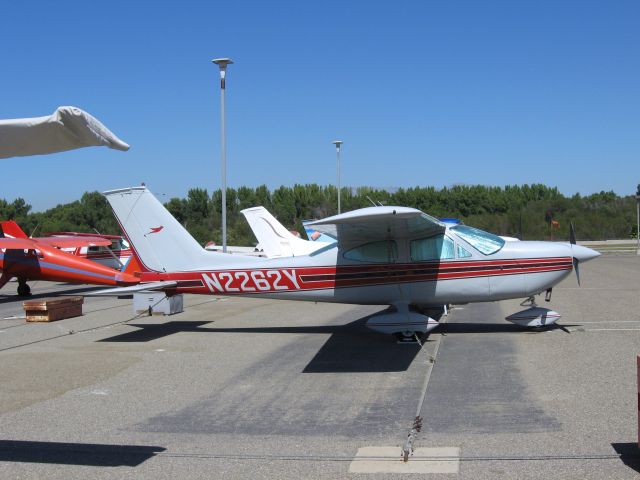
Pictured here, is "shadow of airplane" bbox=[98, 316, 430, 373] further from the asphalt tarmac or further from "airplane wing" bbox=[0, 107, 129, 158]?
"airplane wing" bbox=[0, 107, 129, 158]

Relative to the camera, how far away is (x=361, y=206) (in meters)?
71.9

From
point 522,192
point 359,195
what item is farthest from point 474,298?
point 522,192

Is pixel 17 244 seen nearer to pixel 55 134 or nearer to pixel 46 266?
pixel 46 266

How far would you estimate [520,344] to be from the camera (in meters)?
10.1

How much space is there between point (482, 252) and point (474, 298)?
80cm

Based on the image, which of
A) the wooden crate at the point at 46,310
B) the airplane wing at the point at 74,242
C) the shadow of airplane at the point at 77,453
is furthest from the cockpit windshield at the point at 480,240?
the airplane wing at the point at 74,242

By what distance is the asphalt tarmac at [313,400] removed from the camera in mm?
5102

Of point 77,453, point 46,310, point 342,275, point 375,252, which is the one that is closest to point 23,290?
point 46,310

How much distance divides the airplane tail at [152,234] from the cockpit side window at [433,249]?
3871 mm

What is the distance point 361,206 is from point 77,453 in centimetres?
6697

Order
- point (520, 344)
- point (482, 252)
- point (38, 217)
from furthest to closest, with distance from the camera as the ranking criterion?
point (38, 217) → point (482, 252) → point (520, 344)

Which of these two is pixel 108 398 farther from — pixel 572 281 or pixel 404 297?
pixel 572 281

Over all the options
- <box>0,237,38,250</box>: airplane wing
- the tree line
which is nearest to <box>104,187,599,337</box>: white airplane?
<box>0,237,38,250</box>: airplane wing

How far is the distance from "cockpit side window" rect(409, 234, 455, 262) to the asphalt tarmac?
139 cm
